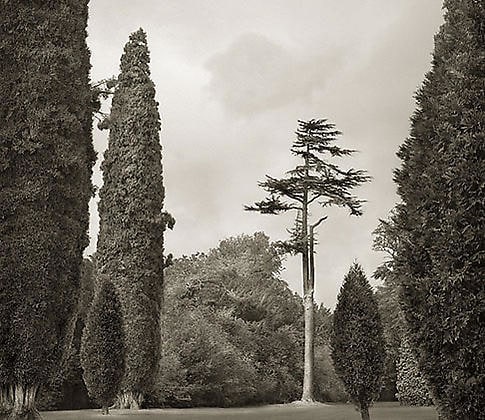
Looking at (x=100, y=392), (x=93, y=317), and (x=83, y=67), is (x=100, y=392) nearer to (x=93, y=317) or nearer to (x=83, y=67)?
(x=93, y=317)

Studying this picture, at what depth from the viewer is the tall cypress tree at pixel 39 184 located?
11117 millimetres

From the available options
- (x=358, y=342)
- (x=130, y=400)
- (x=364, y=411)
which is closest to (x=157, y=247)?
(x=130, y=400)

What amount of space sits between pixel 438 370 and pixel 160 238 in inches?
520

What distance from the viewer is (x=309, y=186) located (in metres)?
29.0

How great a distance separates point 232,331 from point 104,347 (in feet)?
42.9

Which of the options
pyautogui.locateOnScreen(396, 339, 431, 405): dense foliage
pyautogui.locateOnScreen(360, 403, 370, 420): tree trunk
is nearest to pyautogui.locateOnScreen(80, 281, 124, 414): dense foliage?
pyautogui.locateOnScreen(360, 403, 370, 420): tree trunk

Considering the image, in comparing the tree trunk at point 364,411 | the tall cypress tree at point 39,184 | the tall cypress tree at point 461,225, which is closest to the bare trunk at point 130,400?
the tree trunk at point 364,411

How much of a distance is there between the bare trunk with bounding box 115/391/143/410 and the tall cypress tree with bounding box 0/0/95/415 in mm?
8780

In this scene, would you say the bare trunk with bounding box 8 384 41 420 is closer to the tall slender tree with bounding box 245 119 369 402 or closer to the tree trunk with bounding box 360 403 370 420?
the tree trunk with bounding box 360 403 370 420

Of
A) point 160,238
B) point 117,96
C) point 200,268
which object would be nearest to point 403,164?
point 160,238

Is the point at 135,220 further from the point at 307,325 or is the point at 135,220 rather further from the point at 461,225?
the point at 461,225

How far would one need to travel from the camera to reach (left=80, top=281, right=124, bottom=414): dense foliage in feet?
55.4

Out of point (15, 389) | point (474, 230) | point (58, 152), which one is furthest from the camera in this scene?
point (58, 152)

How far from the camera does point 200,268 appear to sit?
31.9 m
